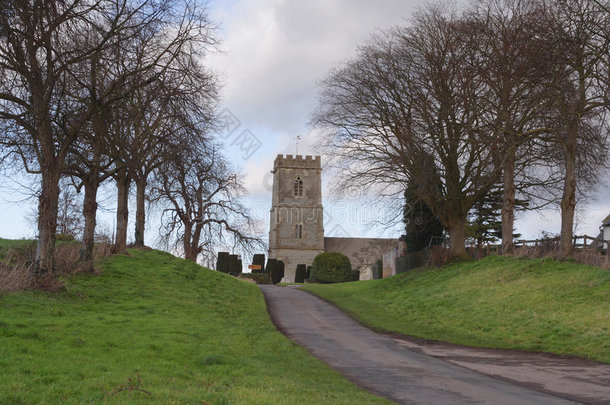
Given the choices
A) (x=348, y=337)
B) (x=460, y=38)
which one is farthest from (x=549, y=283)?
(x=460, y=38)

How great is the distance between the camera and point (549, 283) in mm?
22516

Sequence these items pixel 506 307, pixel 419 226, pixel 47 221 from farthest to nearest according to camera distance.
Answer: pixel 419 226, pixel 506 307, pixel 47 221

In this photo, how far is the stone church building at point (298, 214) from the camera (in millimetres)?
86312

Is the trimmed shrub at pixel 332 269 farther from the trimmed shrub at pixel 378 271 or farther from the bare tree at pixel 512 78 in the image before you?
the bare tree at pixel 512 78

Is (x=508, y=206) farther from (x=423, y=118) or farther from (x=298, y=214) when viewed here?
(x=298, y=214)

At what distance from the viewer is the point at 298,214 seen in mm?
87062

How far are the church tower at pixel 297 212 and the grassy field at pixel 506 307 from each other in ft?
177

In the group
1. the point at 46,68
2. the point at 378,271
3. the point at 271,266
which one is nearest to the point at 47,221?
the point at 46,68

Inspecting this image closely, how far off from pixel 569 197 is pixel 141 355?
67.4 ft

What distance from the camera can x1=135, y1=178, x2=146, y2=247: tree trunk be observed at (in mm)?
31812

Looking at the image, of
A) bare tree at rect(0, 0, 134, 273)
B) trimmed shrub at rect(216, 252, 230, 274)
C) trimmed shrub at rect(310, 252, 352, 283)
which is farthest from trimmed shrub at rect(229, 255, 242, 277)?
bare tree at rect(0, 0, 134, 273)

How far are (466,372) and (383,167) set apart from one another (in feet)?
73.1

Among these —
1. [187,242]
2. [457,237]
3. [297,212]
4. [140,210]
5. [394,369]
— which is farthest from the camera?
[297,212]

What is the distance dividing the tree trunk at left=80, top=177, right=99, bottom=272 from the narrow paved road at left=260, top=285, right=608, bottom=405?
737 centimetres
